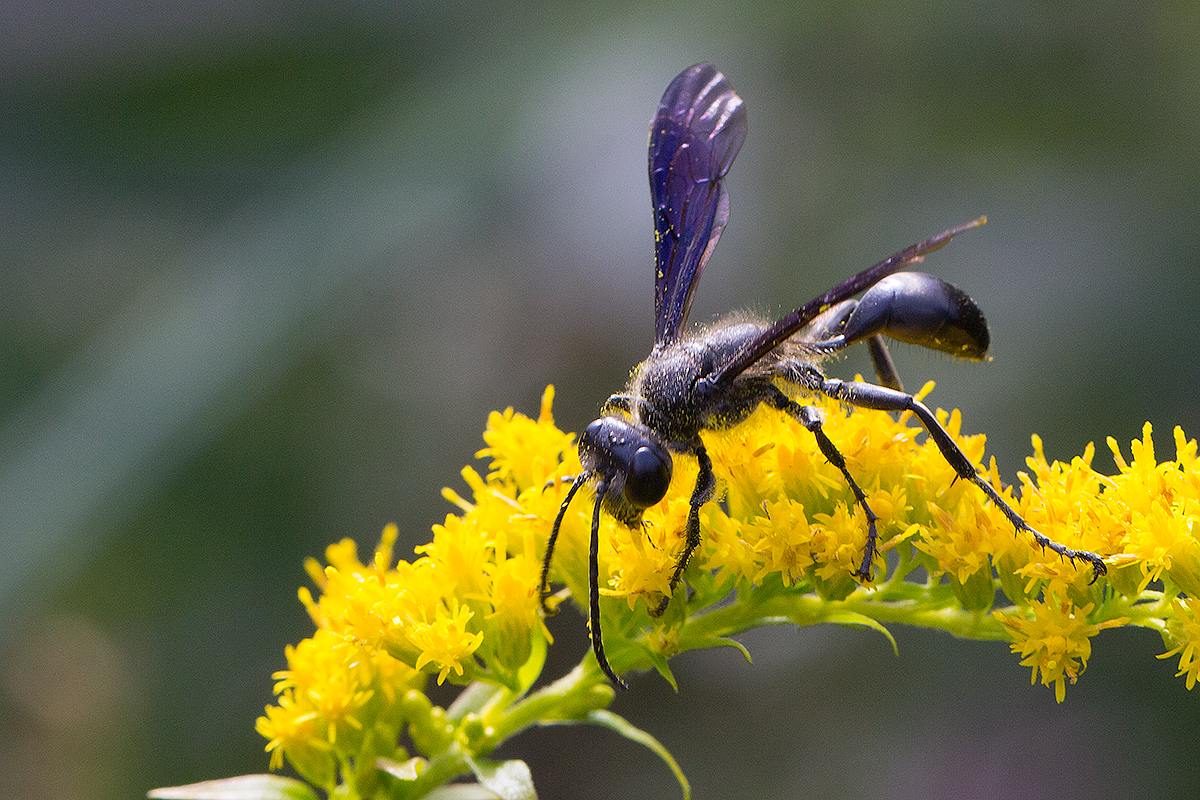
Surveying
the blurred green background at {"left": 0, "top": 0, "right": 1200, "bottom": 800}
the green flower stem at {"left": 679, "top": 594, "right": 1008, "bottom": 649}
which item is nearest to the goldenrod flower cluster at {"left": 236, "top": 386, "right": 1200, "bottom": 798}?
the green flower stem at {"left": 679, "top": 594, "right": 1008, "bottom": 649}

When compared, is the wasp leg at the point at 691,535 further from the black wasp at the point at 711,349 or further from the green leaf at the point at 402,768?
the green leaf at the point at 402,768

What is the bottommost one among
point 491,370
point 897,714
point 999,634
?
point 897,714

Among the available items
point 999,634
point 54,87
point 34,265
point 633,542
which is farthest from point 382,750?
point 54,87

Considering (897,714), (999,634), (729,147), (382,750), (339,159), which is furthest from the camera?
(339,159)

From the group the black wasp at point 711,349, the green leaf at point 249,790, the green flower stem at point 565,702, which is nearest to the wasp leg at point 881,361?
the black wasp at point 711,349

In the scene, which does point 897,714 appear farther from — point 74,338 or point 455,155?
point 74,338

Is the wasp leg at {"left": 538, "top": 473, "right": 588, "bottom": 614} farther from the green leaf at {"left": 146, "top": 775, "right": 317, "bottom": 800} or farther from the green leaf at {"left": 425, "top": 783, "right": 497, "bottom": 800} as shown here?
the green leaf at {"left": 146, "top": 775, "right": 317, "bottom": 800}

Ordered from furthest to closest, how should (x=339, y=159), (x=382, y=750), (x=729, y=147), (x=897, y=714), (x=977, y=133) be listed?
1. (x=339, y=159)
2. (x=977, y=133)
3. (x=897, y=714)
4. (x=729, y=147)
5. (x=382, y=750)
